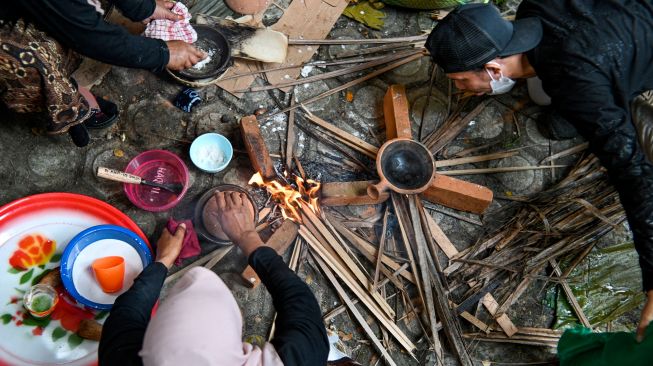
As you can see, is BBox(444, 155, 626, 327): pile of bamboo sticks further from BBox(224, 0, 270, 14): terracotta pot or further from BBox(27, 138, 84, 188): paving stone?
BBox(27, 138, 84, 188): paving stone

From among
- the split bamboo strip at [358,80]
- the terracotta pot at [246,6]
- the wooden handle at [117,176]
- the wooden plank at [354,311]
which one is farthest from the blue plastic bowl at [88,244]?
the terracotta pot at [246,6]

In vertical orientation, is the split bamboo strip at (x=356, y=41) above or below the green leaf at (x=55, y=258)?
above

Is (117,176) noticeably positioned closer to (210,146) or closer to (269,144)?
(210,146)

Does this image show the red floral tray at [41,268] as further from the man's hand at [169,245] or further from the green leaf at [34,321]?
the man's hand at [169,245]

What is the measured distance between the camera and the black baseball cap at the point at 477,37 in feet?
9.83

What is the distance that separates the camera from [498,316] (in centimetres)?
359

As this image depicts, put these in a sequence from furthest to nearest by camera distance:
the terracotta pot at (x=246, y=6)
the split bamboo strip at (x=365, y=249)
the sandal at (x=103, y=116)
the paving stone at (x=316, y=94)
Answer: the terracotta pot at (x=246, y=6), the paving stone at (x=316, y=94), the sandal at (x=103, y=116), the split bamboo strip at (x=365, y=249)

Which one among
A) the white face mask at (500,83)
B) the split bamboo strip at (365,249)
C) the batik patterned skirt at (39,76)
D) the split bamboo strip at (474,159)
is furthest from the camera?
the split bamboo strip at (474,159)

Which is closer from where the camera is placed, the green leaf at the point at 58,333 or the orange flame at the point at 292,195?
the green leaf at the point at 58,333

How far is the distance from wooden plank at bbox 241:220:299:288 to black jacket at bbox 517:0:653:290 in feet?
6.52

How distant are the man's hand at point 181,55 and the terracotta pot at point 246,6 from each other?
785 millimetres

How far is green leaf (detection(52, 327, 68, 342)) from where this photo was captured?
120 inches

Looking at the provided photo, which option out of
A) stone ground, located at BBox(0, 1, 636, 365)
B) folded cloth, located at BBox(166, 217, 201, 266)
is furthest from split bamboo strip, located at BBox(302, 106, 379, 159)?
folded cloth, located at BBox(166, 217, 201, 266)

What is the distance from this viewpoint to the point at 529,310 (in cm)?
374
